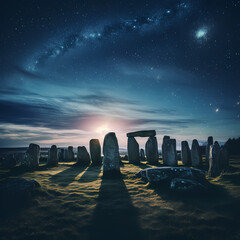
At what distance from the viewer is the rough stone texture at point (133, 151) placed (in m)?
13.4

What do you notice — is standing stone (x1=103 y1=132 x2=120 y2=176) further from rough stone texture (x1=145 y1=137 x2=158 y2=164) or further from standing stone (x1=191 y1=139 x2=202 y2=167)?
standing stone (x1=191 y1=139 x2=202 y2=167)

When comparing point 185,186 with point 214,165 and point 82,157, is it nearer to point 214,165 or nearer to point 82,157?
point 214,165

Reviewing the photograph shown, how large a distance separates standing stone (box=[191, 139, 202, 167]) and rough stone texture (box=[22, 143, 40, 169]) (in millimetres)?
11418

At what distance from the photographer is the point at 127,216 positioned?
132 inches

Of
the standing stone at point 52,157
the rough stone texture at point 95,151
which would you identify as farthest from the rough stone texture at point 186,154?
the standing stone at point 52,157

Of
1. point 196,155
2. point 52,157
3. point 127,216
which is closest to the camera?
point 127,216

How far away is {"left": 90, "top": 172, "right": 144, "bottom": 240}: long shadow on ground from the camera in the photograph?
2.75 meters

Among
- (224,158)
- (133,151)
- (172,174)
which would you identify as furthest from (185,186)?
(133,151)

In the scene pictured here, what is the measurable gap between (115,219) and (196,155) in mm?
10041

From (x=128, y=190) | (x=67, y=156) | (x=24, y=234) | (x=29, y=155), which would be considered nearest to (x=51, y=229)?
(x=24, y=234)

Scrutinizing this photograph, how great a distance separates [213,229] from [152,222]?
1117mm

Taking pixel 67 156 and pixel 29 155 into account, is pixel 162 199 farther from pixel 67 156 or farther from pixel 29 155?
pixel 67 156

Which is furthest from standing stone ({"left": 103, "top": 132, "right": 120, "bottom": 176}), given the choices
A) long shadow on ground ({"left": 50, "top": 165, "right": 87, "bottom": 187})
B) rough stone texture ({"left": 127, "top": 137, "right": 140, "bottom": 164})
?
rough stone texture ({"left": 127, "top": 137, "right": 140, "bottom": 164})

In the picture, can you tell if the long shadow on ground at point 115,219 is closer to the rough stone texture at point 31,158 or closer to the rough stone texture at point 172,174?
the rough stone texture at point 172,174
